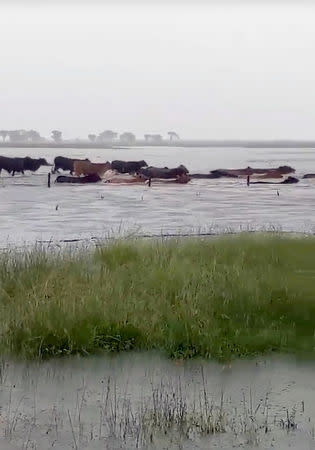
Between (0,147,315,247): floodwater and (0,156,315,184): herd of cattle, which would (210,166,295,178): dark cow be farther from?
(0,147,315,247): floodwater

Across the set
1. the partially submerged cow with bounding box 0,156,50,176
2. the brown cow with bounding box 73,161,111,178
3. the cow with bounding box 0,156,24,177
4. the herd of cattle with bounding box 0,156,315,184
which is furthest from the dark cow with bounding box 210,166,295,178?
the cow with bounding box 0,156,24,177

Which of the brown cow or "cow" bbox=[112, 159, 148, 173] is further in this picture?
"cow" bbox=[112, 159, 148, 173]

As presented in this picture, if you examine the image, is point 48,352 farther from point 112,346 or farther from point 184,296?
point 184,296

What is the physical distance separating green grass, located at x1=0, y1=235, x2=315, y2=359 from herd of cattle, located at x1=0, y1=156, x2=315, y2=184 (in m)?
43.2

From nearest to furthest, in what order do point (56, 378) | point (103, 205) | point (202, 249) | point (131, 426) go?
point (131, 426), point (56, 378), point (202, 249), point (103, 205)

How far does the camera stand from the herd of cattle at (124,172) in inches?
2287

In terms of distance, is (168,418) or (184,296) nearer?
(168,418)

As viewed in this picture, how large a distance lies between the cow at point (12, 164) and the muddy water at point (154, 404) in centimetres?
5758

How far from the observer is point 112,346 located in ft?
29.5

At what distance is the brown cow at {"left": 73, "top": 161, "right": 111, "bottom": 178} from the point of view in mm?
63188

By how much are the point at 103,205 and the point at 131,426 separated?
27.1 metres

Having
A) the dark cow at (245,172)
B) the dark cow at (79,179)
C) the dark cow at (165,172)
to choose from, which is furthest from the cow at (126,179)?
the dark cow at (245,172)

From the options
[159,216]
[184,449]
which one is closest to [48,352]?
[184,449]

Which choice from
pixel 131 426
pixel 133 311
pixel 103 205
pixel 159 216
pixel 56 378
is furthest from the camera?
pixel 103 205
